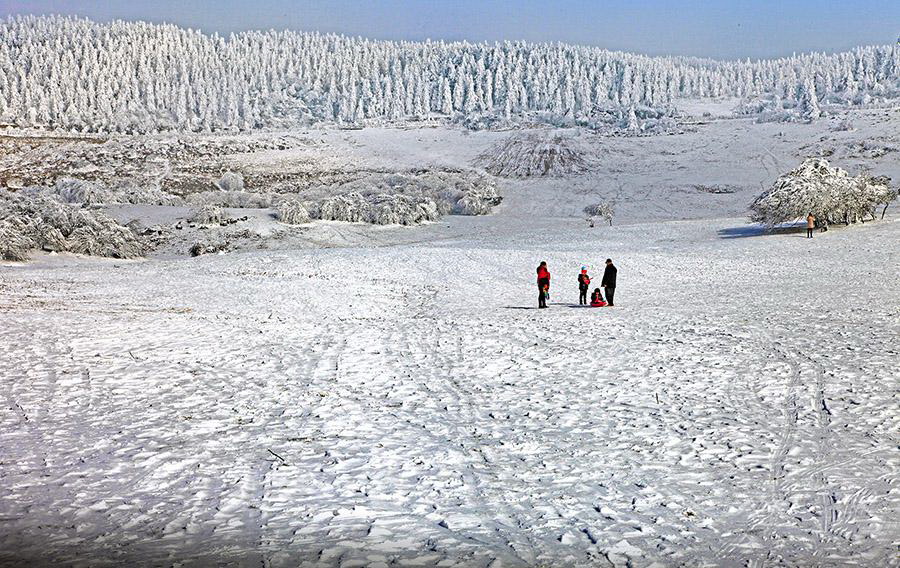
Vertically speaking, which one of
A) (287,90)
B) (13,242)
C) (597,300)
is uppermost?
(287,90)

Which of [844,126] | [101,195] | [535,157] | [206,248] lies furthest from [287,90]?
[206,248]

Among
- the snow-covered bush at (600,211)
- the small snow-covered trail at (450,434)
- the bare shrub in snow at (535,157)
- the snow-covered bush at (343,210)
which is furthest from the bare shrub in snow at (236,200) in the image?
the small snow-covered trail at (450,434)

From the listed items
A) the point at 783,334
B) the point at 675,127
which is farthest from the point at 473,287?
the point at 675,127

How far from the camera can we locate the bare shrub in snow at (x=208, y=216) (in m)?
58.7

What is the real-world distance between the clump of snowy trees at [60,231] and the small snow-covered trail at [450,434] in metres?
18.5

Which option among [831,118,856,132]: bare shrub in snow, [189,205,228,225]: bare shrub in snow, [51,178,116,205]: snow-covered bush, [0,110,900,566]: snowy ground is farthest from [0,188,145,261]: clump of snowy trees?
[831,118,856,132]: bare shrub in snow

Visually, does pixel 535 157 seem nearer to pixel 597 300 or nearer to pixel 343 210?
pixel 343 210

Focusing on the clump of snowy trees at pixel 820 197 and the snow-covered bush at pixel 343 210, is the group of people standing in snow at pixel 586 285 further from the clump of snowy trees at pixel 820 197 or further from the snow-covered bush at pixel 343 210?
the snow-covered bush at pixel 343 210

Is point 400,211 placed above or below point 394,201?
below

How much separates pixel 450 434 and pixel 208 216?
172 feet

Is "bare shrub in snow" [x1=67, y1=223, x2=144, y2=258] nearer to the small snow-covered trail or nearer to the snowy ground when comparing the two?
the snowy ground

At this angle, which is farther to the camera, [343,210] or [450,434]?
[343,210]

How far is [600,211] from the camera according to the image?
76250 millimetres

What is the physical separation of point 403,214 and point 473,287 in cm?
3814
